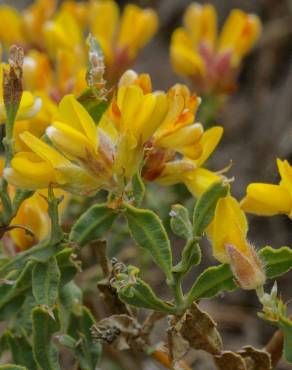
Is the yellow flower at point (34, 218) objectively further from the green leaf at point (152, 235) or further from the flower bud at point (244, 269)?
the flower bud at point (244, 269)

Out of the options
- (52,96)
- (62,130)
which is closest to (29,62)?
(52,96)

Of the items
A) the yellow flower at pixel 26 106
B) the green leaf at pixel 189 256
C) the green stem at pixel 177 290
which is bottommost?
the green stem at pixel 177 290

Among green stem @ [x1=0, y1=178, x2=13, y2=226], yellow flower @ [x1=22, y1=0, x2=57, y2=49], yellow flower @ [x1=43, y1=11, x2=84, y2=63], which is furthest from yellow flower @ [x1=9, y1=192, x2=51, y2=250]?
yellow flower @ [x1=22, y1=0, x2=57, y2=49]

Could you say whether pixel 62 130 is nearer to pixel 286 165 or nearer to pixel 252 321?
pixel 286 165

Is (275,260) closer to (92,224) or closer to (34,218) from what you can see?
(92,224)

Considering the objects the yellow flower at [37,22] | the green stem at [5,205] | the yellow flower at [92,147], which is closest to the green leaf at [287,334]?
the yellow flower at [92,147]

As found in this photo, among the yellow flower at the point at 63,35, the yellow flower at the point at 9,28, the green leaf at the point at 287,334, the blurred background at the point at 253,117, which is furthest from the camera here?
the blurred background at the point at 253,117
